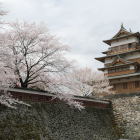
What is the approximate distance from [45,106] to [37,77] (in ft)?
8.49

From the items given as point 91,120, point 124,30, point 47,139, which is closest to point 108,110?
point 91,120

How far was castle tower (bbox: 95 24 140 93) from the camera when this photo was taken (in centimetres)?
2963

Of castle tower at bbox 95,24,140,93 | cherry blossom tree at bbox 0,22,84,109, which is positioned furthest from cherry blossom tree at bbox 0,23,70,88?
castle tower at bbox 95,24,140,93

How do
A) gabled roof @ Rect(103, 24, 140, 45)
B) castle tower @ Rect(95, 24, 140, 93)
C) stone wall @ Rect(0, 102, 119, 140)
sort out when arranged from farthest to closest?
gabled roof @ Rect(103, 24, 140, 45) → castle tower @ Rect(95, 24, 140, 93) → stone wall @ Rect(0, 102, 119, 140)

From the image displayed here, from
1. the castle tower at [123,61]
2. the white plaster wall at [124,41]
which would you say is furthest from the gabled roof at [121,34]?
the white plaster wall at [124,41]

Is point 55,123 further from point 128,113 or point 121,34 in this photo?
point 121,34

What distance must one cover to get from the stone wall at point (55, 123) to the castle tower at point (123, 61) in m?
7.68

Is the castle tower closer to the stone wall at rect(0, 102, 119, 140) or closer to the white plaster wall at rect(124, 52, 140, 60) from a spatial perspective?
the white plaster wall at rect(124, 52, 140, 60)

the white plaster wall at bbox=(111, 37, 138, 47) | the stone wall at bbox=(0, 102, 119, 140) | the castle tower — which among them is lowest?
the stone wall at bbox=(0, 102, 119, 140)

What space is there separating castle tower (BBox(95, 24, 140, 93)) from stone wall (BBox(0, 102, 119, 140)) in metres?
7.68

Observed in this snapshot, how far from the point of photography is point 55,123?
16297 mm

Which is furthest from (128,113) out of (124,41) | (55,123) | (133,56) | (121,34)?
(121,34)

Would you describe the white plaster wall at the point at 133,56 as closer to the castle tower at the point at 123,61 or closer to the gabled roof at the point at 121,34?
the castle tower at the point at 123,61

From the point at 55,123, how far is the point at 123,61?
16208 mm
